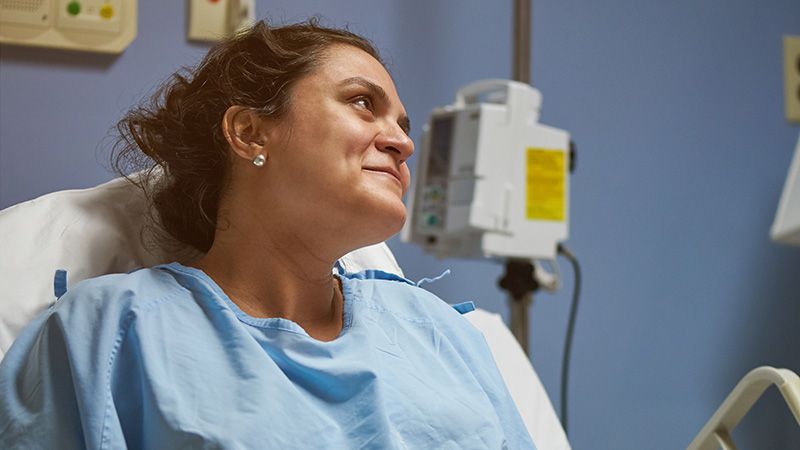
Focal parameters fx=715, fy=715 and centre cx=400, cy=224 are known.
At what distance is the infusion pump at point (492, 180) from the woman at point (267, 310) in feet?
1.41

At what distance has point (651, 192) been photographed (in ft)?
7.16

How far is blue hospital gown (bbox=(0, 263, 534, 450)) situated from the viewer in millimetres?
786

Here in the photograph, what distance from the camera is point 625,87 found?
216cm

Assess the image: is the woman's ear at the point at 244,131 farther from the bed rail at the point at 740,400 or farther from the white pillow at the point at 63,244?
the bed rail at the point at 740,400

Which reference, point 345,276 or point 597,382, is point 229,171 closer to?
point 345,276

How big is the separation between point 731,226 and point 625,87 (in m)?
0.56

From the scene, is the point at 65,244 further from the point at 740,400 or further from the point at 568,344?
the point at 568,344

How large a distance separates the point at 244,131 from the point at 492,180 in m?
0.69

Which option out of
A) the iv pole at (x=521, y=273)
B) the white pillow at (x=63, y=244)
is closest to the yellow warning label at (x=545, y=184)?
the iv pole at (x=521, y=273)

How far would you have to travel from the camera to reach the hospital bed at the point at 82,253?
1.02 meters

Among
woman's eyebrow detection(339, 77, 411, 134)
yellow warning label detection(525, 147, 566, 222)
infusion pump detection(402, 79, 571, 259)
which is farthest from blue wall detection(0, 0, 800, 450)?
woman's eyebrow detection(339, 77, 411, 134)

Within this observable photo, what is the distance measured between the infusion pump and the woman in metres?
0.43

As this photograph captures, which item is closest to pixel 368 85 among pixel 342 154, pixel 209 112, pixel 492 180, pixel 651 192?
pixel 342 154

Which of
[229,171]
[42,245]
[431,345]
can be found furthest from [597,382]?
[42,245]
